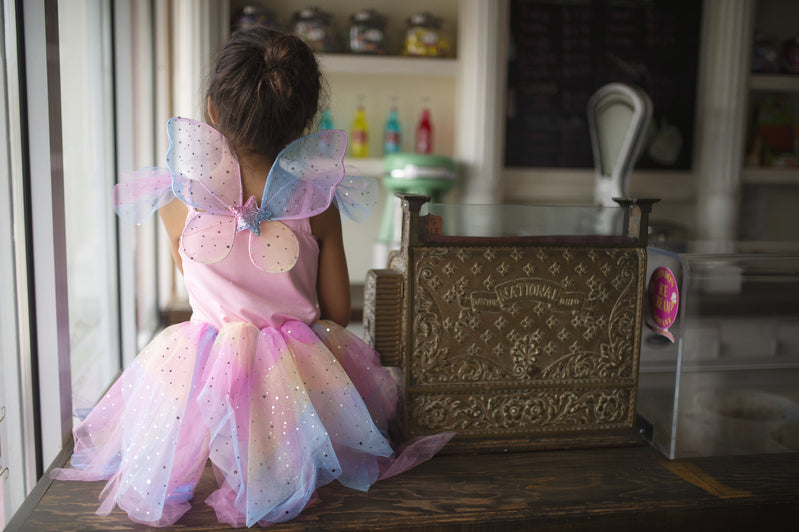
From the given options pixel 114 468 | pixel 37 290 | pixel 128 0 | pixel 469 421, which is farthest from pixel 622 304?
pixel 128 0

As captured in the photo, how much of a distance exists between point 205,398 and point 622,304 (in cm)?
69

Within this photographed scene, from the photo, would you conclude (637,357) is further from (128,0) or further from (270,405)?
(128,0)

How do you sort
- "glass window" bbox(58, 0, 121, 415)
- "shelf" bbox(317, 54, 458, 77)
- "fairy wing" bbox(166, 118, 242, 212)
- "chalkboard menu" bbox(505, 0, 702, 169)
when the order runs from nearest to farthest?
"fairy wing" bbox(166, 118, 242, 212)
"glass window" bbox(58, 0, 121, 415)
"shelf" bbox(317, 54, 458, 77)
"chalkboard menu" bbox(505, 0, 702, 169)

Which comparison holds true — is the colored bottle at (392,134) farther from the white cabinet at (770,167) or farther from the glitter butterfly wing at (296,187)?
the glitter butterfly wing at (296,187)

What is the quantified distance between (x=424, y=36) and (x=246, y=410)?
101 inches

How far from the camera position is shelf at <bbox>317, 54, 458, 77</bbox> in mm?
3064

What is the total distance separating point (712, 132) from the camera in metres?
3.34

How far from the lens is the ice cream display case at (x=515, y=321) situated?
1.06m

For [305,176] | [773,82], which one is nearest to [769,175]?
[773,82]

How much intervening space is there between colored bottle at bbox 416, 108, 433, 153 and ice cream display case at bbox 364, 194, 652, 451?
224cm

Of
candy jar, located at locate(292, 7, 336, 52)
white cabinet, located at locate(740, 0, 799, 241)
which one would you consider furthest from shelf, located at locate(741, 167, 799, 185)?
candy jar, located at locate(292, 7, 336, 52)

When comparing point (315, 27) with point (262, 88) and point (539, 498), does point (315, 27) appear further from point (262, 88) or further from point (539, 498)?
point (539, 498)

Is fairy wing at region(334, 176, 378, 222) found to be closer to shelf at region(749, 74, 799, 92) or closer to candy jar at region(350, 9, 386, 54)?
candy jar at region(350, 9, 386, 54)

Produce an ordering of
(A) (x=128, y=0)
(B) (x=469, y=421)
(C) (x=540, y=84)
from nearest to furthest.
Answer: (B) (x=469, y=421) → (A) (x=128, y=0) → (C) (x=540, y=84)
